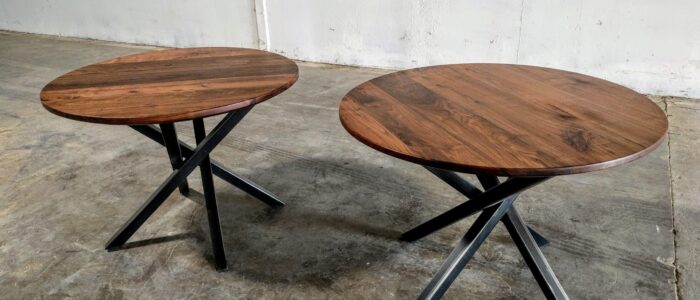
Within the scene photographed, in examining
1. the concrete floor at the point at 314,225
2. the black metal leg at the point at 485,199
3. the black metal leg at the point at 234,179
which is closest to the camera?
the black metal leg at the point at 485,199

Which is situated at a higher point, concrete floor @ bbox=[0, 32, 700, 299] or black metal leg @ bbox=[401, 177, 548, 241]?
black metal leg @ bbox=[401, 177, 548, 241]

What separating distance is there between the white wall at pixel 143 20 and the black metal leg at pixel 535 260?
354cm

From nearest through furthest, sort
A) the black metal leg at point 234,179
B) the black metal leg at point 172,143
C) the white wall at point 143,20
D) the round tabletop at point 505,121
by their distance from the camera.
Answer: the round tabletop at point 505,121
the black metal leg at point 172,143
the black metal leg at point 234,179
the white wall at point 143,20

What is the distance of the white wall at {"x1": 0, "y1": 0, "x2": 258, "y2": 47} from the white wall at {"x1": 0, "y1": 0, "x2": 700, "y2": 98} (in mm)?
13

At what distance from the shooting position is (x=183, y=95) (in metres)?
1.53

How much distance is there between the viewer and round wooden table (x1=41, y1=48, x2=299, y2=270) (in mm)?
1403

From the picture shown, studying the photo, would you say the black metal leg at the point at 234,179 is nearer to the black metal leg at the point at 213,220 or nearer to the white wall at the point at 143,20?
the black metal leg at the point at 213,220

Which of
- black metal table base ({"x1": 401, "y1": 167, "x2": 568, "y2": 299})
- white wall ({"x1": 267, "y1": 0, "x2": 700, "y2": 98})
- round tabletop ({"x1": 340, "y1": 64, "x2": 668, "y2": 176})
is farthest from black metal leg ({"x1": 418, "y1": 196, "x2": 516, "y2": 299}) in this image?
white wall ({"x1": 267, "y1": 0, "x2": 700, "y2": 98})

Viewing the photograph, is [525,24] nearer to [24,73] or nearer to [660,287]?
[660,287]

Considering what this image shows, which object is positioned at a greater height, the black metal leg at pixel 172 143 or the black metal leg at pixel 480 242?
the black metal leg at pixel 172 143

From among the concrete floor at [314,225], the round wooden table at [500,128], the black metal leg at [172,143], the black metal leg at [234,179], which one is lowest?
the concrete floor at [314,225]

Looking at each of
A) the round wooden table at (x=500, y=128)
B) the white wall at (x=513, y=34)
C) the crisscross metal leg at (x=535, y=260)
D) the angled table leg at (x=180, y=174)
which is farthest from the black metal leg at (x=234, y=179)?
the white wall at (x=513, y=34)

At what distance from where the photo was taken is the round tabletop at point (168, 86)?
1386 mm

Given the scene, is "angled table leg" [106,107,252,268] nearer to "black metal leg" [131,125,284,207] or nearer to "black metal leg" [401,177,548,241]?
"black metal leg" [131,125,284,207]
